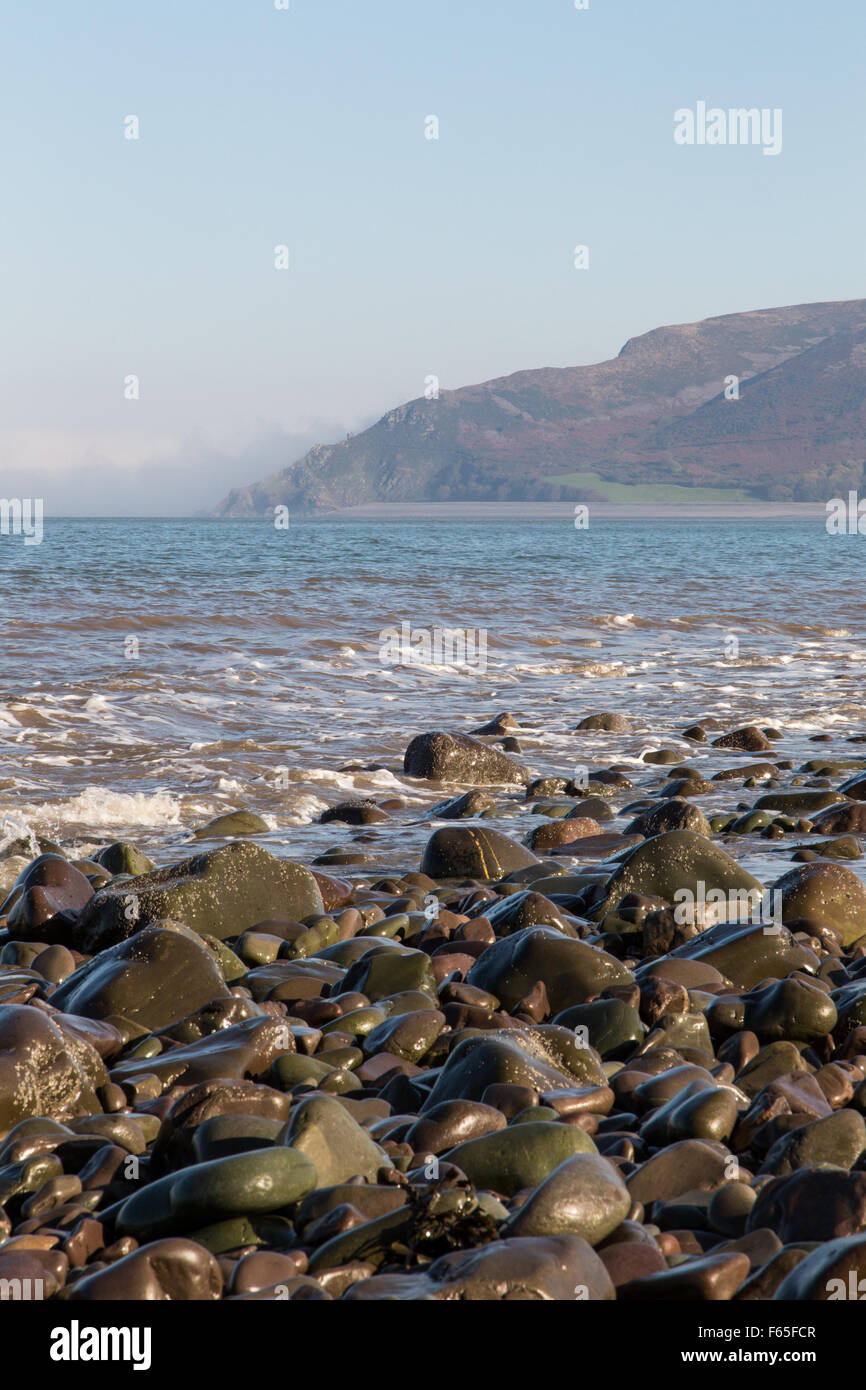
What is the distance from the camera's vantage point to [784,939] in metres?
5.72

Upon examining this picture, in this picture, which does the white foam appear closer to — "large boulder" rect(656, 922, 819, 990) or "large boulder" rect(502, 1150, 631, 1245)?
"large boulder" rect(656, 922, 819, 990)

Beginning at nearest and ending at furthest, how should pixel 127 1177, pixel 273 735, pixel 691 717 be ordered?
pixel 127 1177
pixel 273 735
pixel 691 717

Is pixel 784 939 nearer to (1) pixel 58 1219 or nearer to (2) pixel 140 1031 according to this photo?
(2) pixel 140 1031

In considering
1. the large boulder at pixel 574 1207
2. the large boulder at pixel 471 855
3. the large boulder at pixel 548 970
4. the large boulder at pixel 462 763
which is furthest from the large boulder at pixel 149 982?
the large boulder at pixel 462 763

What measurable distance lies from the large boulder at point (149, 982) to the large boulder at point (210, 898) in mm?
810

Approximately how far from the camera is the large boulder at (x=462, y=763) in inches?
430

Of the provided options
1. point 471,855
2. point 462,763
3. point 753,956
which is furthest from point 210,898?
point 462,763

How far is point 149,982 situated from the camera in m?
5.16

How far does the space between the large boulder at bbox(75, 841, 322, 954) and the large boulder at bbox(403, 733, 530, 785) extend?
165 inches

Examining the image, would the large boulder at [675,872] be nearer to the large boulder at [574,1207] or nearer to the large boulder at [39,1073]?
the large boulder at [39,1073]

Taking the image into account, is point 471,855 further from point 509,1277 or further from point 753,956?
point 509,1277

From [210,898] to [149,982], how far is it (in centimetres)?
131

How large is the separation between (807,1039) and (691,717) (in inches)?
379
